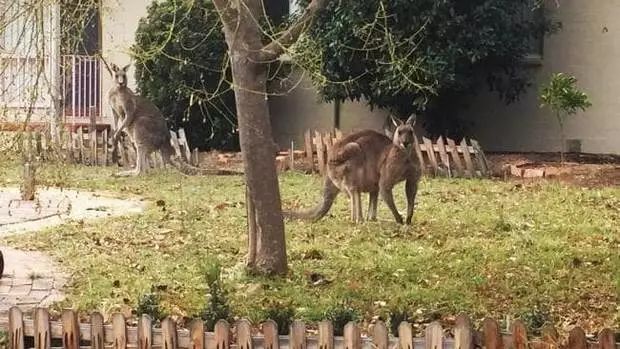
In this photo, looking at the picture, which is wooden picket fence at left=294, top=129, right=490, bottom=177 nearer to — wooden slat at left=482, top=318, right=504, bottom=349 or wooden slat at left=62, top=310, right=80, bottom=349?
wooden slat at left=62, top=310, right=80, bottom=349

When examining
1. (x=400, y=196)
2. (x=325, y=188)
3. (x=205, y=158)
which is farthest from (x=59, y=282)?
(x=205, y=158)

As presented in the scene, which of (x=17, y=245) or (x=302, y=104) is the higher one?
(x=302, y=104)

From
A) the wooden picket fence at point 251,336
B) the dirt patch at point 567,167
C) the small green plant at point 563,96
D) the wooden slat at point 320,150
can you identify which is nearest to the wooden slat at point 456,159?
the dirt patch at point 567,167

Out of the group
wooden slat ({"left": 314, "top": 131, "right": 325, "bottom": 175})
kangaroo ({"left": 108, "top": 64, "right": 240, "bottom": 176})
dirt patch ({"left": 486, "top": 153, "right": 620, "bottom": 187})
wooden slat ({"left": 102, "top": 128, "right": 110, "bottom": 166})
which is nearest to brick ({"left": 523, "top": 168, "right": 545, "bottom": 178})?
dirt patch ({"left": 486, "top": 153, "right": 620, "bottom": 187})

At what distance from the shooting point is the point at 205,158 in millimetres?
21094

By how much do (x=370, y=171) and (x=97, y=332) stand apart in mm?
6709

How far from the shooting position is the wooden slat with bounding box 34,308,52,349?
21.6 ft

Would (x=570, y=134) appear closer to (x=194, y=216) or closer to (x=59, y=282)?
(x=194, y=216)

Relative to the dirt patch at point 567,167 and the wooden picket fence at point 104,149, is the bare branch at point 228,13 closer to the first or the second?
the dirt patch at point 567,167

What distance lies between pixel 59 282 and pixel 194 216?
3060 millimetres

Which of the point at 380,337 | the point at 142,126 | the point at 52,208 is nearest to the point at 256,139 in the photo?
the point at 380,337

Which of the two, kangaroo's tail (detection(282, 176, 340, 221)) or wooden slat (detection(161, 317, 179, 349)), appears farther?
kangaroo's tail (detection(282, 176, 340, 221))

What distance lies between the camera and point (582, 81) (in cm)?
2148

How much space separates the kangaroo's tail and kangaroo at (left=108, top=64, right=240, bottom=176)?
21.1 feet
